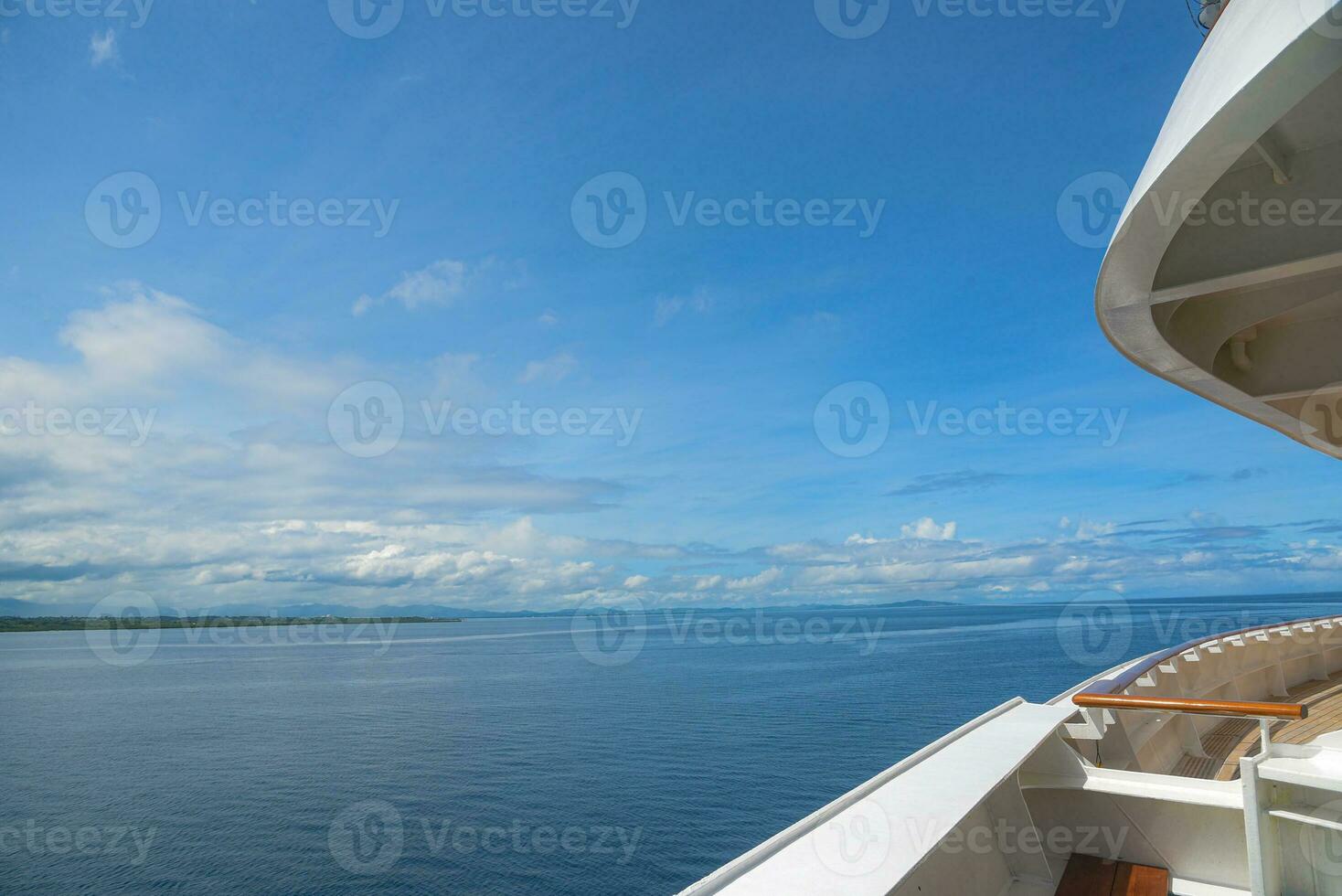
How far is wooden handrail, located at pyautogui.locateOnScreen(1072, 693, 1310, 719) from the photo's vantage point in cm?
316

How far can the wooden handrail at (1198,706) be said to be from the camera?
10.4 ft

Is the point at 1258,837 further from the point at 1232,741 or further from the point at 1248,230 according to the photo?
the point at 1248,230

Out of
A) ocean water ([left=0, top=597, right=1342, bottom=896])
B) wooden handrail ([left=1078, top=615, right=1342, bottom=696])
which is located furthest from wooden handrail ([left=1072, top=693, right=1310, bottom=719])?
ocean water ([left=0, top=597, right=1342, bottom=896])

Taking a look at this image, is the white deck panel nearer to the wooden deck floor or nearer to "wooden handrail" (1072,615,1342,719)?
"wooden handrail" (1072,615,1342,719)

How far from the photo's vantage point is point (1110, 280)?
3.13 m

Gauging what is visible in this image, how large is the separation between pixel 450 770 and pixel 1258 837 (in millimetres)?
27820

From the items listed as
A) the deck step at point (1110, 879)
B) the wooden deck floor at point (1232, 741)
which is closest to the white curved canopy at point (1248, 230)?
the wooden deck floor at point (1232, 741)

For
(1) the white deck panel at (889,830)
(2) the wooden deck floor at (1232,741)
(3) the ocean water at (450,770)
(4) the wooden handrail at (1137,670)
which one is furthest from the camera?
(3) the ocean water at (450,770)

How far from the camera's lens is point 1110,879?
3.37 metres

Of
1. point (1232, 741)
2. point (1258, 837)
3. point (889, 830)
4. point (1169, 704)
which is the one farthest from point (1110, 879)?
point (889, 830)

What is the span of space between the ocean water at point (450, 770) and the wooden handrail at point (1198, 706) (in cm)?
1503

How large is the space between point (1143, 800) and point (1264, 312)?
8.94 ft

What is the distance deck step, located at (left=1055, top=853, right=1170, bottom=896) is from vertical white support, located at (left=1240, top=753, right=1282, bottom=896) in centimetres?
38

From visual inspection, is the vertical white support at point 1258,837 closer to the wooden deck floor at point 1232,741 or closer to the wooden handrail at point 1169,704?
the wooden handrail at point 1169,704
